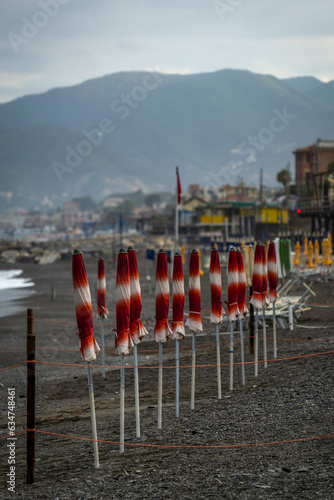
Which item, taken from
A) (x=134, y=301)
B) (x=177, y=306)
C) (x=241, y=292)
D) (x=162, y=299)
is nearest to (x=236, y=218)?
(x=241, y=292)

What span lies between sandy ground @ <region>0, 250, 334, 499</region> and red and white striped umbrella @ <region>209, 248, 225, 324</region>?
151 centimetres

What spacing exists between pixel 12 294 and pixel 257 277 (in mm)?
30525

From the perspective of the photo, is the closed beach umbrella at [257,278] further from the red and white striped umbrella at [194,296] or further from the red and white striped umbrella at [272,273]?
the red and white striped umbrella at [194,296]

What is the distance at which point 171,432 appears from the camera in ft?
36.3

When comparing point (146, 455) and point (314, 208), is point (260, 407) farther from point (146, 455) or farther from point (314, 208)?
point (314, 208)

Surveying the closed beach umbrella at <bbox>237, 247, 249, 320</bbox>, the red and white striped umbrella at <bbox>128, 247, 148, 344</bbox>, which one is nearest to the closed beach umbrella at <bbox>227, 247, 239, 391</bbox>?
the closed beach umbrella at <bbox>237, 247, 249, 320</bbox>

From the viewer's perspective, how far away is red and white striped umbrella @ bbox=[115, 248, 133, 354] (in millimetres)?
10875

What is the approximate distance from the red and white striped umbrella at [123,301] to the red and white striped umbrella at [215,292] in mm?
3312

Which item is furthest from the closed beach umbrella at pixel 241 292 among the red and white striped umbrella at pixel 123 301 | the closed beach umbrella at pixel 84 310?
the closed beach umbrella at pixel 84 310

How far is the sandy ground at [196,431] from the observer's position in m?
8.46

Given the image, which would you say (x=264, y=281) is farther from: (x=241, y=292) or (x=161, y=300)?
(x=161, y=300)

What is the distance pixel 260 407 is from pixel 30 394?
14.9 ft

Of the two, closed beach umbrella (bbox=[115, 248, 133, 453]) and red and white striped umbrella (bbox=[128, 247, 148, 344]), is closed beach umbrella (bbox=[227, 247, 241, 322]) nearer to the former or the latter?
red and white striped umbrella (bbox=[128, 247, 148, 344])

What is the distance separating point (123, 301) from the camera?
10.9 m
